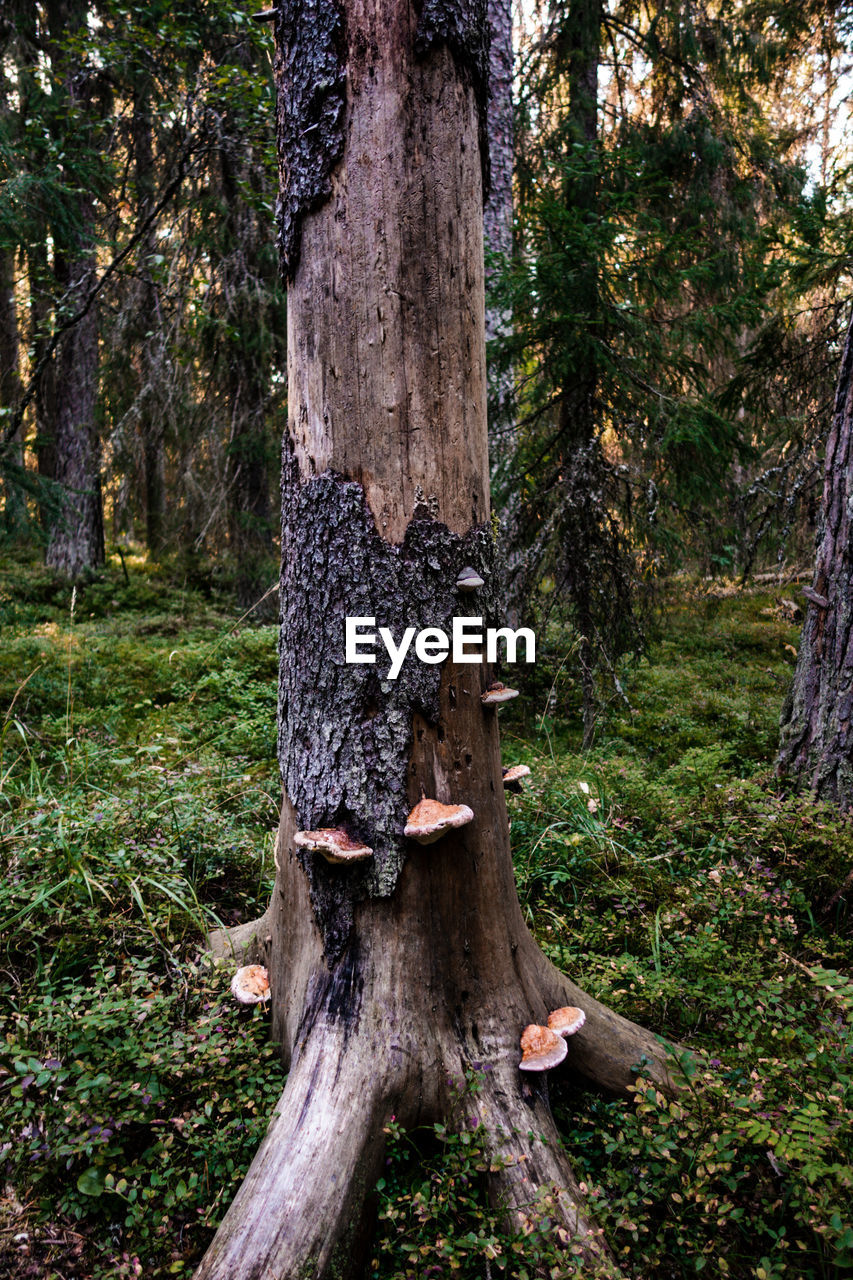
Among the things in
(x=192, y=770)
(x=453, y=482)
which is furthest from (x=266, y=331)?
(x=453, y=482)

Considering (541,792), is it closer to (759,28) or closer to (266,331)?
→ (266,331)

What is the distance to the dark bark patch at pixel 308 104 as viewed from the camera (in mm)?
2131

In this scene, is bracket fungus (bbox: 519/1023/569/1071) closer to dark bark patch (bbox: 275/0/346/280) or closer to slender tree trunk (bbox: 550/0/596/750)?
dark bark patch (bbox: 275/0/346/280)

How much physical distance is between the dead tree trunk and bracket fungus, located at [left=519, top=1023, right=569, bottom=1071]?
5 cm

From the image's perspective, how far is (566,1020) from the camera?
91.4 inches

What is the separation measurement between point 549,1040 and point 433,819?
2.75 ft

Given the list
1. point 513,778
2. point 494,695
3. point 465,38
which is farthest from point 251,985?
point 465,38

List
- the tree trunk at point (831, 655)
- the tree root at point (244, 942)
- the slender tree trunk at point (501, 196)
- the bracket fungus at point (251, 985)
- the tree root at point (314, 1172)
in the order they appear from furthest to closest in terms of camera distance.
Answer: the slender tree trunk at point (501, 196), the tree trunk at point (831, 655), the tree root at point (244, 942), the bracket fungus at point (251, 985), the tree root at point (314, 1172)

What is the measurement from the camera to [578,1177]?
2184 mm

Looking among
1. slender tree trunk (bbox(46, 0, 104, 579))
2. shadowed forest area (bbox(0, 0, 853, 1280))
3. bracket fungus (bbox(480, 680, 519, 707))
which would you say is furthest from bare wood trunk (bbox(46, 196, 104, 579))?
bracket fungus (bbox(480, 680, 519, 707))

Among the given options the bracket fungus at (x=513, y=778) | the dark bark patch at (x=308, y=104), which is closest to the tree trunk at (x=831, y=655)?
the bracket fungus at (x=513, y=778)

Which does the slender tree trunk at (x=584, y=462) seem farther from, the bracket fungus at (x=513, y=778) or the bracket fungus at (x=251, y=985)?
the bracket fungus at (x=251, y=985)

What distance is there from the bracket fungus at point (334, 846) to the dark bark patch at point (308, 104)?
1.76m

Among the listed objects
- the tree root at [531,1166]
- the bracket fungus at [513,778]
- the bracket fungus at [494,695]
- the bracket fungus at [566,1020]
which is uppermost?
the bracket fungus at [494,695]
